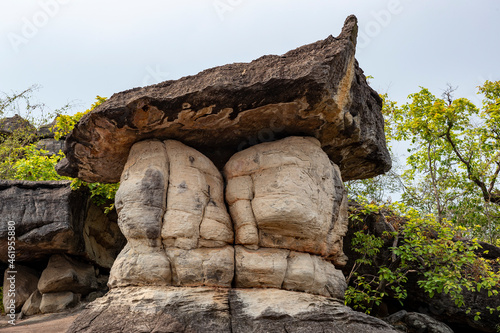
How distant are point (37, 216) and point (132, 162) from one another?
213 inches

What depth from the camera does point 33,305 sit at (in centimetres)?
1035

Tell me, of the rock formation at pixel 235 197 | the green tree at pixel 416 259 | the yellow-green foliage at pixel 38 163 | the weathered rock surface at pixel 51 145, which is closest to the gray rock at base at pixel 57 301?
the yellow-green foliage at pixel 38 163

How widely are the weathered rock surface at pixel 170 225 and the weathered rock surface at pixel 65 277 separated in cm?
540

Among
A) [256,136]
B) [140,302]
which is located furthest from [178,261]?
[256,136]

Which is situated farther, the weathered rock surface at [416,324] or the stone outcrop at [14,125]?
the stone outcrop at [14,125]

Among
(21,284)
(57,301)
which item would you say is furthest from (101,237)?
(21,284)

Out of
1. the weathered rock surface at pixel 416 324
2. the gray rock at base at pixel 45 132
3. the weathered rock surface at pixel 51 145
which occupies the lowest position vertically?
the weathered rock surface at pixel 416 324

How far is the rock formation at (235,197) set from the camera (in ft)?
17.7

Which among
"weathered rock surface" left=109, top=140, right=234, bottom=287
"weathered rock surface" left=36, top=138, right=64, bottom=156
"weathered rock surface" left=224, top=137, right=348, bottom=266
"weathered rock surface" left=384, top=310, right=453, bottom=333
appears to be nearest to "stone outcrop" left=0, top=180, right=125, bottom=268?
"weathered rock surface" left=109, top=140, right=234, bottom=287

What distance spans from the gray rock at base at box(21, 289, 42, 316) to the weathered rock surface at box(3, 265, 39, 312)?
239 millimetres

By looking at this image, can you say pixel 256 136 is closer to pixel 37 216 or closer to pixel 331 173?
pixel 331 173

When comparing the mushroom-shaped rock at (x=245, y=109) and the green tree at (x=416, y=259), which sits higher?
the mushroom-shaped rock at (x=245, y=109)

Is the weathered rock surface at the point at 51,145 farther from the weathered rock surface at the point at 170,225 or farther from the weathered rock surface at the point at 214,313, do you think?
the weathered rock surface at the point at 214,313

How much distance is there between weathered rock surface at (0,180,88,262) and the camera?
1027 cm
